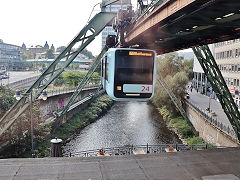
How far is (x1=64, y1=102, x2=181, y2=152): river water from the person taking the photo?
27141mm

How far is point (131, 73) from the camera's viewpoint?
31.9 ft

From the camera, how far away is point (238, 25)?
840cm

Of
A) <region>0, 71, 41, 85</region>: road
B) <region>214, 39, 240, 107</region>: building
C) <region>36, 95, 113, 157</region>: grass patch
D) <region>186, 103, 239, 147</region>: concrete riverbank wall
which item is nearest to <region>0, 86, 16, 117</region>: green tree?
<region>36, 95, 113, 157</region>: grass patch

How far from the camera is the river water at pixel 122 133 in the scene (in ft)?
89.0

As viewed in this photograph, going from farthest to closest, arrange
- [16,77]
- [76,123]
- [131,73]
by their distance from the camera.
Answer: [16,77]
[76,123]
[131,73]

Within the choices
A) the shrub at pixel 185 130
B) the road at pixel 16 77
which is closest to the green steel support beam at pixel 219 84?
the shrub at pixel 185 130

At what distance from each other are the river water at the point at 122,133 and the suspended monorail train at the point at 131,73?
17544 millimetres

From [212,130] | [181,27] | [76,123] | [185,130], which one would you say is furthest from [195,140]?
[181,27]

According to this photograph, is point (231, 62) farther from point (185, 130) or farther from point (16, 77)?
point (16, 77)

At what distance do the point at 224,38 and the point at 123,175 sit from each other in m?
8.46

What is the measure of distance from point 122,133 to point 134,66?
2237cm

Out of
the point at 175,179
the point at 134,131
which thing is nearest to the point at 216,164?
the point at 175,179

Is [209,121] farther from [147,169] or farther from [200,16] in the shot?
[200,16]

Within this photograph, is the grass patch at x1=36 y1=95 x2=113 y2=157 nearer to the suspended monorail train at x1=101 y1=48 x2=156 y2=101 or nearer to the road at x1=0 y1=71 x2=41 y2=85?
the suspended monorail train at x1=101 y1=48 x2=156 y2=101
